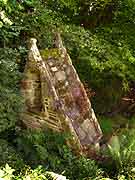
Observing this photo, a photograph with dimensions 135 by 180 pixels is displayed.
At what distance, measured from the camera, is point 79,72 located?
29.2ft

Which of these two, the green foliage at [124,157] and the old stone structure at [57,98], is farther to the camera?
the green foliage at [124,157]

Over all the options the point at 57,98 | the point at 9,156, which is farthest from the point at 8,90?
the point at 9,156

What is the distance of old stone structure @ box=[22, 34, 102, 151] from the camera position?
7031 mm

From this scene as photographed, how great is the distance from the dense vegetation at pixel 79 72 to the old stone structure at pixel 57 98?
235mm

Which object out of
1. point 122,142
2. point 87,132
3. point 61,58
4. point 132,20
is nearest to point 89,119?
point 87,132

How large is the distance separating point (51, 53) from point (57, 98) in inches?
42.5

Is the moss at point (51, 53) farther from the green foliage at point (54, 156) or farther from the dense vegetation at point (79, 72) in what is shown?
the green foliage at point (54, 156)

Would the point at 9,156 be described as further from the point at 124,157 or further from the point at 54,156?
the point at 124,157

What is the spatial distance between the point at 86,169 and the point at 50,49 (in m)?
2.46

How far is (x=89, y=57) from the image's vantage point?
8148 millimetres

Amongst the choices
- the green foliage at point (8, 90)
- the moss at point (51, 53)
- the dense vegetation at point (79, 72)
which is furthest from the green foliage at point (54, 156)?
the moss at point (51, 53)

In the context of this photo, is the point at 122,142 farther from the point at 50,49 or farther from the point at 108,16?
the point at 108,16

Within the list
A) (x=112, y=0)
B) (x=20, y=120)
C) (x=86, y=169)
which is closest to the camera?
(x=86, y=169)

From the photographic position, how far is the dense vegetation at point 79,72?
6.63m
